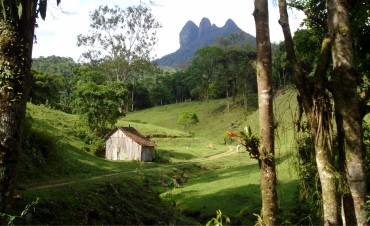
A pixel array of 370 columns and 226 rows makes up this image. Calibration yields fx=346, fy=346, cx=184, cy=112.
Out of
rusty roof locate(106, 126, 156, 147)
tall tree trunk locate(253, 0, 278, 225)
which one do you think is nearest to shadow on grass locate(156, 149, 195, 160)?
rusty roof locate(106, 126, 156, 147)

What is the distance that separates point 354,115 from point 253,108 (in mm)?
77597

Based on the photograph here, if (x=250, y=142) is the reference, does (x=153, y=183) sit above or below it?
below

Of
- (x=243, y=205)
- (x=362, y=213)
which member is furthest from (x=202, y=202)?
(x=362, y=213)

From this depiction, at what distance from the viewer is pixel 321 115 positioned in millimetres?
6113

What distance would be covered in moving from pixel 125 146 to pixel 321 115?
1501 inches

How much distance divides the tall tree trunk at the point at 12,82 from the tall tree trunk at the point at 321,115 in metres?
6.07

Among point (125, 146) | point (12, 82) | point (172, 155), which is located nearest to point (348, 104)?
point (12, 82)

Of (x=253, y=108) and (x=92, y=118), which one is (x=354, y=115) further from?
(x=253, y=108)

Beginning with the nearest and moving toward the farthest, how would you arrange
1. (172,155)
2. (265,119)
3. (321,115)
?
(265,119) → (321,115) → (172,155)

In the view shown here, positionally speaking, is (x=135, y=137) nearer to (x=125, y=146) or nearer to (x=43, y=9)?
(x=125, y=146)

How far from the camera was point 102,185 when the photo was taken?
794 inches

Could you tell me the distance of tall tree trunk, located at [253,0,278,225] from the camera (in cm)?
562

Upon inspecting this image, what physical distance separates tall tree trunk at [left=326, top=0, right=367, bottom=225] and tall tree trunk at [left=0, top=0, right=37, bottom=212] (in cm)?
672

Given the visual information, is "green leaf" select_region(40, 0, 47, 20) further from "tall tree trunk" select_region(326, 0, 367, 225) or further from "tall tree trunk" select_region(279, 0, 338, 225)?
"tall tree trunk" select_region(326, 0, 367, 225)
